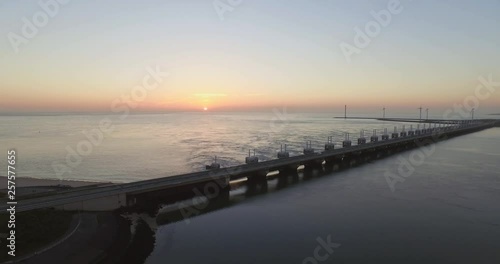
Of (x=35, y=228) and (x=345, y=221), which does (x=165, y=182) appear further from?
(x=345, y=221)

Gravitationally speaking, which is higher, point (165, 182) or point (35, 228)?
point (165, 182)

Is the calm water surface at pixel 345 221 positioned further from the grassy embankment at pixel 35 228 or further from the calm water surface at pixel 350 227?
the grassy embankment at pixel 35 228

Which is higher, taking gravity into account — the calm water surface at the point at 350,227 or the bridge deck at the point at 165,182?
the bridge deck at the point at 165,182

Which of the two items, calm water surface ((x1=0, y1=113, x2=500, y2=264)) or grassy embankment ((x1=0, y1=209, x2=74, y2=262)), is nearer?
grassy embankment ((x1=0, y1=209, x2=74, y2=262))

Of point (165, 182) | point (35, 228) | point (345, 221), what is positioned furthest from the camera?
point (165, 182)

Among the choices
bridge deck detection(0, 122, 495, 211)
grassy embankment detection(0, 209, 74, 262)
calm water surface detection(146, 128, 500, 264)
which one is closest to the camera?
grassy embankment detection(0, 209, 74, 262)

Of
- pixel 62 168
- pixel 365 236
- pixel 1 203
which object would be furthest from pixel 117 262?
pixel 62 168

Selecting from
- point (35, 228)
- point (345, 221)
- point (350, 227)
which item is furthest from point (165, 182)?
point (350, 227)

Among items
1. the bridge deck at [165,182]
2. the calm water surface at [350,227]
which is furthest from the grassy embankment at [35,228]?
the calm water surface at [350,227]

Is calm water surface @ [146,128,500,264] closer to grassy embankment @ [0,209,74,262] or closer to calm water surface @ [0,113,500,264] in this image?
calm water surface @ [0,113,500,264]

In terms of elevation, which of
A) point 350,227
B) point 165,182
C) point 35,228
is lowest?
point 350,227

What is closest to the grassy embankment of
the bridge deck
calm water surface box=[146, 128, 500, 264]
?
the bridge deck

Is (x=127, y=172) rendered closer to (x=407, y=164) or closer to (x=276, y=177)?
(x=276, y=177)
